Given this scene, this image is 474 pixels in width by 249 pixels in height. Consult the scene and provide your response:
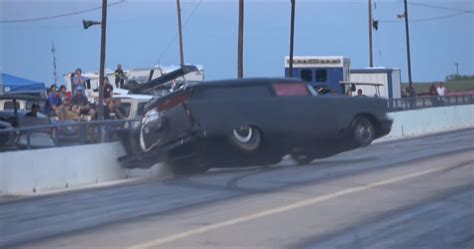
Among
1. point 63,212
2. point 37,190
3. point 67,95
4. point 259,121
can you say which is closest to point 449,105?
point 67,95

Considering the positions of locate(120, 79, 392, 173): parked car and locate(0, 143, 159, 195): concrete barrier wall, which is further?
locate(120, 79, 392, 173): parked car

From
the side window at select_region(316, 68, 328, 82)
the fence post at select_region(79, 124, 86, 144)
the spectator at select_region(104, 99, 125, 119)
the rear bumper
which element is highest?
the side window at select_region(316, 68, 328, 82)

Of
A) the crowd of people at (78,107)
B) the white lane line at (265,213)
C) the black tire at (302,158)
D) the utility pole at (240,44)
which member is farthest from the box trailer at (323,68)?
the white lane line at (265,213)

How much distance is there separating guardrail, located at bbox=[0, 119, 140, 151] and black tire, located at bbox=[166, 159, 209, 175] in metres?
1.32

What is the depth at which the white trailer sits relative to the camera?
48.0 m

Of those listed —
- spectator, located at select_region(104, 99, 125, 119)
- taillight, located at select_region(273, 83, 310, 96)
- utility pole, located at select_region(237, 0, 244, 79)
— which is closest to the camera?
taillight, located at select_region(273, 83, 310, 96)

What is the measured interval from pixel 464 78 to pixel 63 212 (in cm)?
7211

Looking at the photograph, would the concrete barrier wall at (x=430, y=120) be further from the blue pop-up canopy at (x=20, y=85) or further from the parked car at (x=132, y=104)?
the blue pop-up canopy at (x=20, y=85)

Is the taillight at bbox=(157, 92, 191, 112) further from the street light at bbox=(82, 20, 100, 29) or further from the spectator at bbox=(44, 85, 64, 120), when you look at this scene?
the street light at bbox=(82, 20, 100, 29)

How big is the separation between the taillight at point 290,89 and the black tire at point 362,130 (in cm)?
150

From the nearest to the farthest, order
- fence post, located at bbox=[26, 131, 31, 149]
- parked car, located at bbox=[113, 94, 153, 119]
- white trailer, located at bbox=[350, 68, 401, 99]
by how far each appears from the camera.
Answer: fence post, located at bbox=[26, 131, 31, 149] → parked car, located at bbox=[113, 94, 153, 119] → white trailer, located at bbox=[350, 68, 401, 99]

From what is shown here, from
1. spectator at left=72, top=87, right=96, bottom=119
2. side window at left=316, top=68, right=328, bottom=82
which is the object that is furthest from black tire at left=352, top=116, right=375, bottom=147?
side window at left=316, top=68, right=328, bottom=82

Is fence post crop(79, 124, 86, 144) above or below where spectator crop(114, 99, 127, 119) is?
below

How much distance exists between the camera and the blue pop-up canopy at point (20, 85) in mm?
35703
